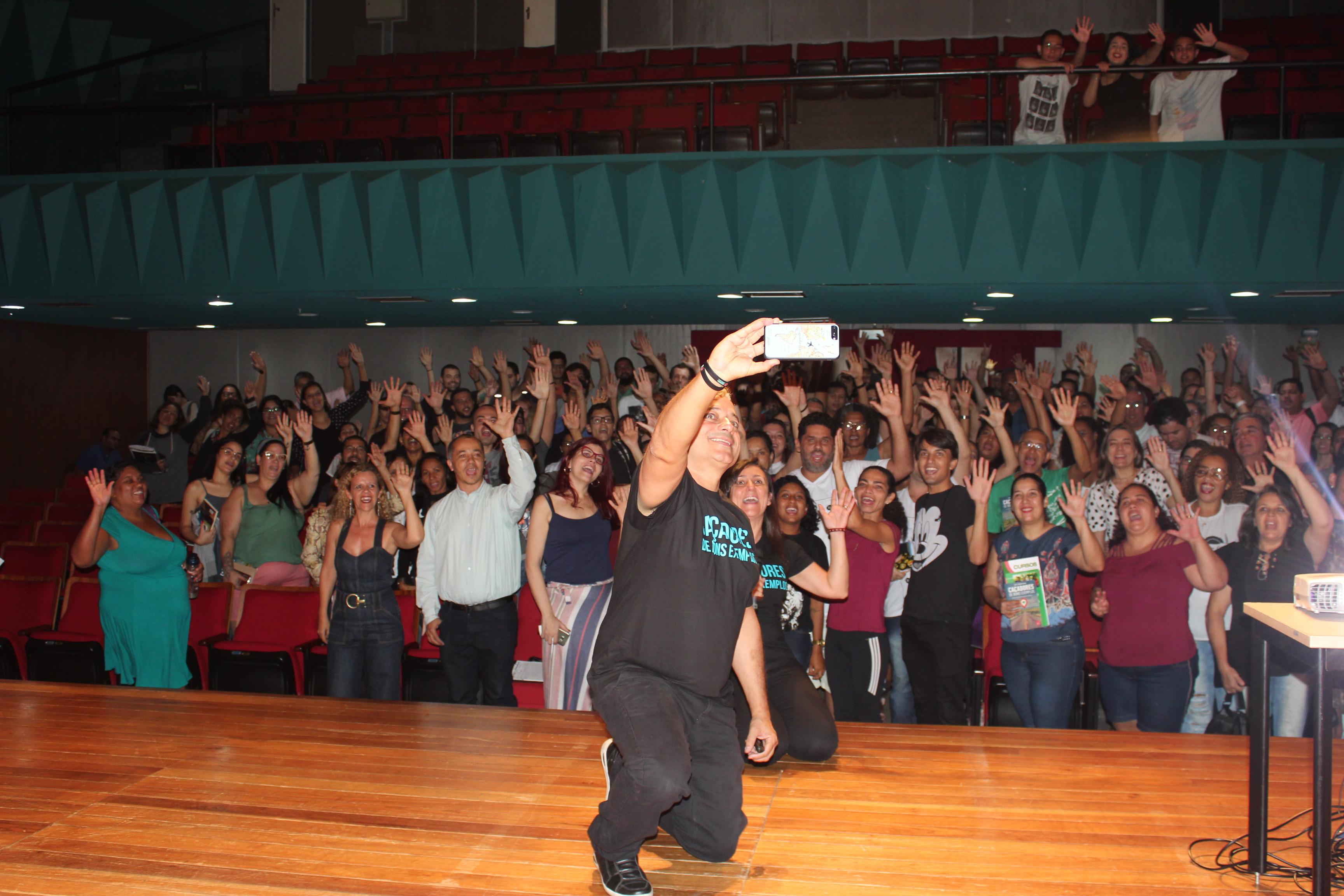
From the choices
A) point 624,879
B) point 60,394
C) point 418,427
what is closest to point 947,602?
point 624,879

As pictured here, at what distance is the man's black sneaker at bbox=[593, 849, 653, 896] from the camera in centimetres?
237

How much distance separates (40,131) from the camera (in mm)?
8422

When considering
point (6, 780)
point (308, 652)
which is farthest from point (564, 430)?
point (6, 780)

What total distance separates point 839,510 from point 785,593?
619 millimetres

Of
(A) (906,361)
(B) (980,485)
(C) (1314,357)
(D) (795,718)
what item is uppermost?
(C) (1314,357)

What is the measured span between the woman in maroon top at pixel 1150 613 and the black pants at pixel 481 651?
8.41 feet

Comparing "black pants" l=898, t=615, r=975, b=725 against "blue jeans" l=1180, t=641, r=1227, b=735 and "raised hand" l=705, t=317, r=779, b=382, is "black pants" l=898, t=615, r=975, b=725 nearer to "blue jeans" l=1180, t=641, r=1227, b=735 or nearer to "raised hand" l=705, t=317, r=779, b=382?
"blue jeans" l=1180, t=641, r=1227, b=735

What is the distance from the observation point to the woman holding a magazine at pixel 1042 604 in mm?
3846

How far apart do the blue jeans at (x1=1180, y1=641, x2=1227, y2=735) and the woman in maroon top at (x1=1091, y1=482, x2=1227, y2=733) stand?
18cm

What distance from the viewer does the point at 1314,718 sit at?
7.25 ft

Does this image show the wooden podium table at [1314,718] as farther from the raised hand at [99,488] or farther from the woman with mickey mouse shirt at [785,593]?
the raised hand at [99,488]

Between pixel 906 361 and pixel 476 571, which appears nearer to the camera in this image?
pixel 476 571

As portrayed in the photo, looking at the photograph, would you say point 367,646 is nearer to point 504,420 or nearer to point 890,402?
point 504,420

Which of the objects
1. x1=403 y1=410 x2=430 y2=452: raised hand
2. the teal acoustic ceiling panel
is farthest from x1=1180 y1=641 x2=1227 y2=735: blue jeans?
x1=403 y1=410 x2=430 y2=452: raised hand
